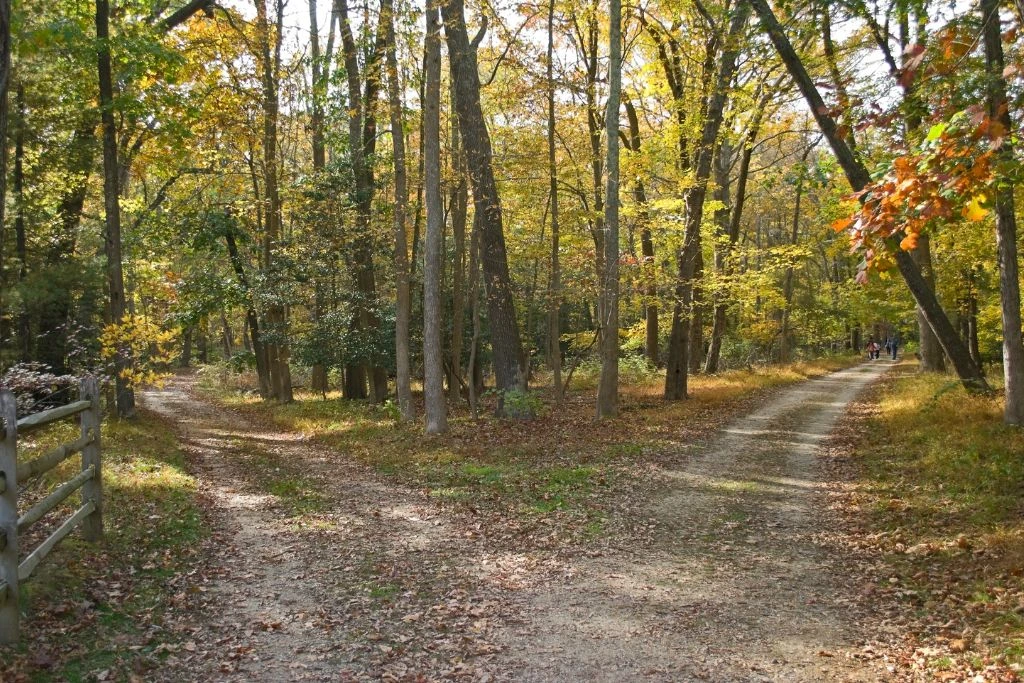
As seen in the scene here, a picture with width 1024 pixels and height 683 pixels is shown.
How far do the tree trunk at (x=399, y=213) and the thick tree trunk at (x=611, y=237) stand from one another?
458 cm

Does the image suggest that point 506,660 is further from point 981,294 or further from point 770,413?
point 981,294

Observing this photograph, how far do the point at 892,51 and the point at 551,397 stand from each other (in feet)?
40.9

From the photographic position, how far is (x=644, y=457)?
1219cm

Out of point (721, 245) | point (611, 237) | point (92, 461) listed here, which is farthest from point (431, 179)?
point (721, 245)

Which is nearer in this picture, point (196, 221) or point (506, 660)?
point (506, 660)

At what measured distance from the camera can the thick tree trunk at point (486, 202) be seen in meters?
15.2

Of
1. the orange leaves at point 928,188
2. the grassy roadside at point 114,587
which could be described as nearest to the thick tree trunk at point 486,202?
the grassy roadside at point 114,587

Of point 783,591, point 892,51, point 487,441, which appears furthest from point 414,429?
point 892,51

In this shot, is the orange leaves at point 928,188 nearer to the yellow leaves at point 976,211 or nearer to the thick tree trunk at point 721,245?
the yellow leaves at point 976,211

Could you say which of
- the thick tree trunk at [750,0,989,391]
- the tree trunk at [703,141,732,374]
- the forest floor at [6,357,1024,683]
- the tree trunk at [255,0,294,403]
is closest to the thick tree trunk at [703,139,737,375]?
the tree trunk at [703,141,732,374]

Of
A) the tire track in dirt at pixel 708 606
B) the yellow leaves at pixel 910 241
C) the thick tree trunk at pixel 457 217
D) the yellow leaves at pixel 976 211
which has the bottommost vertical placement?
the tire track in dirt at pixel 708 606

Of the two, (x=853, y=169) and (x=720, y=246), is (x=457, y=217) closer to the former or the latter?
(x=720, y=246)

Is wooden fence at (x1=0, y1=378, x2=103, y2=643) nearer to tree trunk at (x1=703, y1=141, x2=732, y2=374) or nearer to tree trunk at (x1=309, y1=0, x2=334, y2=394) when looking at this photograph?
tree trunk at (x1=309, y1=0, x2=334, y2=394)

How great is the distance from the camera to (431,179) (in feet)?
45.4
